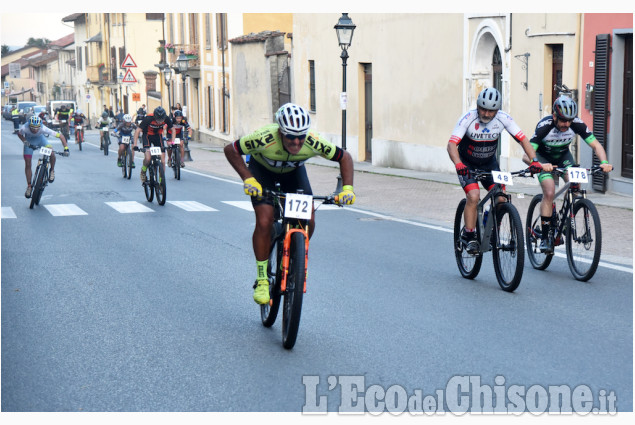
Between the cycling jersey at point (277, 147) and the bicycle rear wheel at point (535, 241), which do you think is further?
the bicycle rear wheel at point (535, 241)

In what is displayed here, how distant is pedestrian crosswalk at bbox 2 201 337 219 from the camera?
1675 centimetres

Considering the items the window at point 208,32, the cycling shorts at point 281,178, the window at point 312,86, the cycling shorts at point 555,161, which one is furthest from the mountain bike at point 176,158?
the window at point 208,32

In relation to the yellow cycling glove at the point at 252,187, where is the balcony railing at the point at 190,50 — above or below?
above

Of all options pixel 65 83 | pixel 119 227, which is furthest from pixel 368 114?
pixel 65 83

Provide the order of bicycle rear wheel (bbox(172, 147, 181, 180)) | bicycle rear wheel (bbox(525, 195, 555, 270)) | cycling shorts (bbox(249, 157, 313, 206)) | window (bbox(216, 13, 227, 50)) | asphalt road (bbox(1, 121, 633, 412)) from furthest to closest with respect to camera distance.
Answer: window (bbox(216, 13, 227, 50)) → bicycle rear wheel (bbox(172, 147, 181, 180)) → bicycle rear wheel (bbox(525, 195, 555, 270)) → cycling shorts (bbox(249, 157, 313, 206)) → asphalt road (bbox(1, 121, 633, 412))

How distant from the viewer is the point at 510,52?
70.1 ft

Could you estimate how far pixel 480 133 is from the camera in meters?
9.34

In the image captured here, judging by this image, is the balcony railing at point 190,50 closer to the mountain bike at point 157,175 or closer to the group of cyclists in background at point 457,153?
the mountain bike at point 157,175

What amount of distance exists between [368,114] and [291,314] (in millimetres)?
24903

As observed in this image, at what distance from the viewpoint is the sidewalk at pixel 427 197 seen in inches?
513

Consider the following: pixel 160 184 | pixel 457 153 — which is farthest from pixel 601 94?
pixel 457 153

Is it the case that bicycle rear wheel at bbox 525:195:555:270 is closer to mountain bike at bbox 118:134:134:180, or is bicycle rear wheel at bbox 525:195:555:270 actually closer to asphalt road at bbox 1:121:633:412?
asphalt road at bbox 1:121:633:412

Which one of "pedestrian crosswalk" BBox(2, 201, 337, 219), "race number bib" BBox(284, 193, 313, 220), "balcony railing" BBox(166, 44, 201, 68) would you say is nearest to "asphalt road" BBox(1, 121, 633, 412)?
"race number bib" BBox(284, 193, 313, 220)

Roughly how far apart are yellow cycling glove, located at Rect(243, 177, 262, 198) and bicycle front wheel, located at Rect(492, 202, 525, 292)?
8.74 ft
